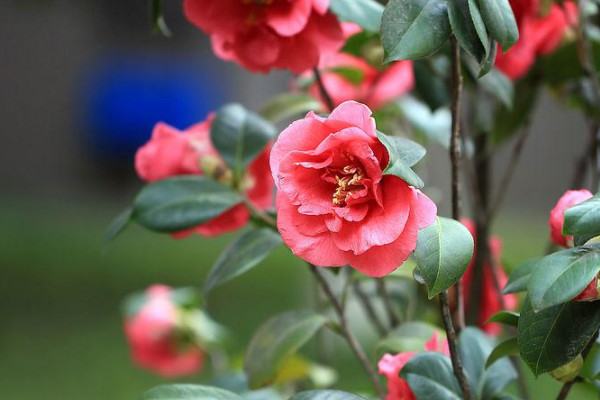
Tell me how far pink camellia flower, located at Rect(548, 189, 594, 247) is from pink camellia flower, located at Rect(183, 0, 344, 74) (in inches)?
7.8

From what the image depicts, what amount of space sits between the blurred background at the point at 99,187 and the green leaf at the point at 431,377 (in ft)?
5.86

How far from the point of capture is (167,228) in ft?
2.09

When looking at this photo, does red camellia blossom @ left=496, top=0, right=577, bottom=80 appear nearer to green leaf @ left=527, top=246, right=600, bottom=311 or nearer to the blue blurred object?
green leaf @ left=527, top=246, right=600, bottom=311

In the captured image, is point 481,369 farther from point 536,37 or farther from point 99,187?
point 99,187

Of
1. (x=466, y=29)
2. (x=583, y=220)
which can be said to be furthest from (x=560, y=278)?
(x=466, y=29)

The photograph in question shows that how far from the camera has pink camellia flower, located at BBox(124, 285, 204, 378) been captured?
3.71 feet

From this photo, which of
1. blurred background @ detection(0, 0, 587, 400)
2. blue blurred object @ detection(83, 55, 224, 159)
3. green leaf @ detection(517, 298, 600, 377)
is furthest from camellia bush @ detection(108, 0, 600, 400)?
blue blurred object @ detection(83, 55, 224, 159)

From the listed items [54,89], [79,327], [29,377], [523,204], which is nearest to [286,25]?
[29,377]

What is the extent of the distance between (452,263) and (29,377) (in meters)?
2.44

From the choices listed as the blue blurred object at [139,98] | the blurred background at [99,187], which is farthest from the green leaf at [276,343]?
the blue blurred object at [139,98]

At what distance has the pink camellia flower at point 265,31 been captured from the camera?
1.89ft

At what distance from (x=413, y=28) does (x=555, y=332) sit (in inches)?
6.7

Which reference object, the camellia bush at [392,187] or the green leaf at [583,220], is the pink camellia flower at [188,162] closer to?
the camellia bush at [392,187]

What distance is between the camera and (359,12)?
60 cm
